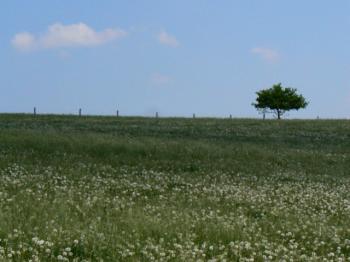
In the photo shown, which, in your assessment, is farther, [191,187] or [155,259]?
[191,187]

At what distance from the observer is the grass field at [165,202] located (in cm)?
962

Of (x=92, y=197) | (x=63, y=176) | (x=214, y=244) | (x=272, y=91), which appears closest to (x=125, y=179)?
(x=63, y=176)

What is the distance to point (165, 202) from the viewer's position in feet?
48.8

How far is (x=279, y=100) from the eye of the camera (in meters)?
106

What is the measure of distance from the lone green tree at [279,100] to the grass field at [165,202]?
75.1 metres

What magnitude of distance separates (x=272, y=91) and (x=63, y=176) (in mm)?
92120

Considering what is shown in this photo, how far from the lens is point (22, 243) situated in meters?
9.08

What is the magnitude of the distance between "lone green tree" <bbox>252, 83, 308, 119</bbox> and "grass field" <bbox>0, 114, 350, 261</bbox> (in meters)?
75.1

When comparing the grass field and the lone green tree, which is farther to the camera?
the lone green tree

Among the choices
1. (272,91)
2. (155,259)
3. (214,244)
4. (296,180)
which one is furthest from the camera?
(272,91)

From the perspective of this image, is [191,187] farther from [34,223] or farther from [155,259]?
[155,259]

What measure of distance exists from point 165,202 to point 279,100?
93.6m

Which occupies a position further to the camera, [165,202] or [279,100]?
[279,100]

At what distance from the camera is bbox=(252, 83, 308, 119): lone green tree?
4193 inches
